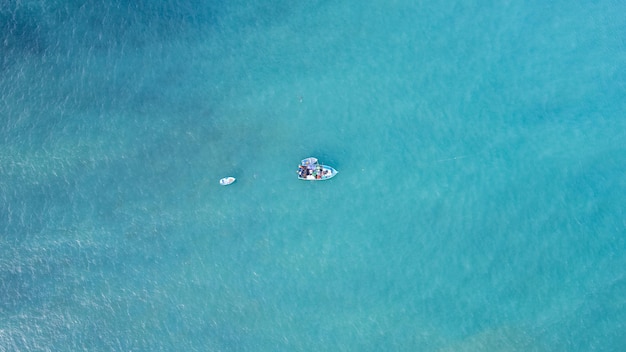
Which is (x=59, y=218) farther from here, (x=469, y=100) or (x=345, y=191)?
(x=469, y=100)

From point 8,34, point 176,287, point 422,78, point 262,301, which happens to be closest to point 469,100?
point 422,78

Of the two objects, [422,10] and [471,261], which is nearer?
[471,261]

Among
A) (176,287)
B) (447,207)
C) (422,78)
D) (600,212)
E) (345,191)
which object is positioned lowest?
(176,287)

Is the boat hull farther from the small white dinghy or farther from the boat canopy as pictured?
the small white dinghy

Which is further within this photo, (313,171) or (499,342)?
(313,171)

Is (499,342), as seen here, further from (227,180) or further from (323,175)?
(227,180)

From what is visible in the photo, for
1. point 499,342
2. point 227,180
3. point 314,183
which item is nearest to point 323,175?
point 314,183

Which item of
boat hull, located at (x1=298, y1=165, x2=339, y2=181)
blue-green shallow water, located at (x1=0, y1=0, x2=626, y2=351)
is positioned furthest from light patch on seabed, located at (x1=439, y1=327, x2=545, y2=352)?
boat hull, located at (x1=298, y1=165, x2=339, y2=181)
